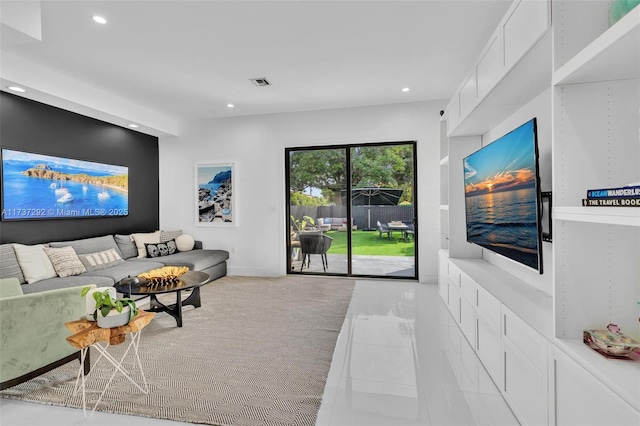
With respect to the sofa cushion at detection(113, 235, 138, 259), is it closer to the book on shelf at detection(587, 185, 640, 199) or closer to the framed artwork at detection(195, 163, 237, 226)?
the framed artwork at detection(195, 163, 237, 226)

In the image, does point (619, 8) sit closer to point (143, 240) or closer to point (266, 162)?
point (266, 162)

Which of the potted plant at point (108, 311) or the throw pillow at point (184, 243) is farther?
the throw pillow at point (184, 243)

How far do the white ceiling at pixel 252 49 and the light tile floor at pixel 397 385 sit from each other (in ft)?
8.64

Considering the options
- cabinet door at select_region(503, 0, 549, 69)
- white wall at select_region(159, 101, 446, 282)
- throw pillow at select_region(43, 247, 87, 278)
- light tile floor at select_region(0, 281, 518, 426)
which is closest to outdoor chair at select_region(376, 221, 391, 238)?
white wall at select_region(159, 101, 446, 282)

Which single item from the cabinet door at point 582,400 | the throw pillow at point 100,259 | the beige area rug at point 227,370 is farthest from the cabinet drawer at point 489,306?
the throw pillow at point 100,259

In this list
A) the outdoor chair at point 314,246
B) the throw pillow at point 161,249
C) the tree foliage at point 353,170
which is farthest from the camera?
the outdoor chair at point 314,246

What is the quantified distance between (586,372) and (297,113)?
16.0ft

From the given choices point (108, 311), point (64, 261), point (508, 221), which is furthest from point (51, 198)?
point (508, 221)

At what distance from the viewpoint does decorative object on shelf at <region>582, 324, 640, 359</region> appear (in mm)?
1195

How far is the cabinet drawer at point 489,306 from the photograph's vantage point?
2052 millimetres

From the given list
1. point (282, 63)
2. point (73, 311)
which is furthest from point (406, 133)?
point (73, 311)

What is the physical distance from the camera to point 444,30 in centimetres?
285

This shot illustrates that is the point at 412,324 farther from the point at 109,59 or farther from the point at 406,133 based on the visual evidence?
the point at 109,59

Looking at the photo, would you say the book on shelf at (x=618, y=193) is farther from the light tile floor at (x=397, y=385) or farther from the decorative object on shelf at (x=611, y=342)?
the light tile floor at (x=397, y=385)
